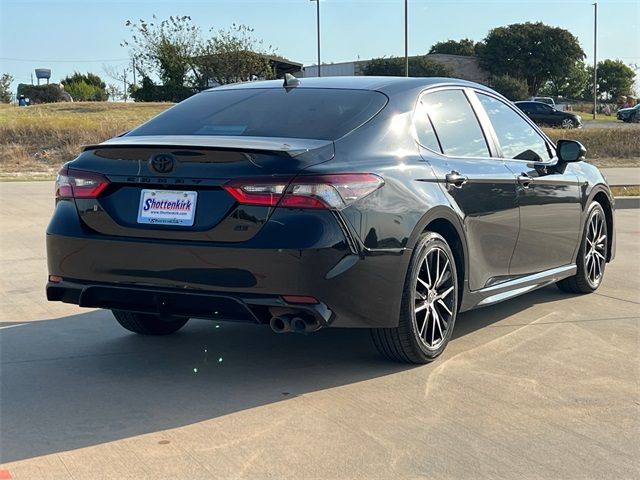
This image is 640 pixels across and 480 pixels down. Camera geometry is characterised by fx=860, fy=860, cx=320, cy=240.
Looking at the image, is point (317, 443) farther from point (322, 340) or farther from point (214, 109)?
point (214, 109)

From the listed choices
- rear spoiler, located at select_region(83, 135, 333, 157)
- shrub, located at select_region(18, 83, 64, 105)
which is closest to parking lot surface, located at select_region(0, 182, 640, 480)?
rear spoiler, located at select_region(83, 135, 333, 157)

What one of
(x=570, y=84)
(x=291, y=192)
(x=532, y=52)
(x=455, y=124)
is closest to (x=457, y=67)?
(x=532, y=52)

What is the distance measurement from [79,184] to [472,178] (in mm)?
2268

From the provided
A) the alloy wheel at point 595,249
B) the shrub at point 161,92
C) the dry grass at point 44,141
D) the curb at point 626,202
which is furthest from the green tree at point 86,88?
the alloy wheel at point 595,249

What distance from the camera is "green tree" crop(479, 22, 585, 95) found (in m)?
81.1

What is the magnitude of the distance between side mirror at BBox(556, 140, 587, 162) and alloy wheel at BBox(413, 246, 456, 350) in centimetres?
193

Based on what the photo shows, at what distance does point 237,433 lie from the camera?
12.2 ft

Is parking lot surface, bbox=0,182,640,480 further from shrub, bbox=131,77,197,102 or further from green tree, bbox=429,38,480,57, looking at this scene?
green tree, bbox=429,38,480,57

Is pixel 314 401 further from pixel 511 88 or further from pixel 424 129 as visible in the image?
pixel 511 88

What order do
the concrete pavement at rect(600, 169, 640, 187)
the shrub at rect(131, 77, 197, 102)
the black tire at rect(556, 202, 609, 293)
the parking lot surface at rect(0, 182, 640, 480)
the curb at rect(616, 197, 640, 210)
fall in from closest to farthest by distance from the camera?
the parking lot surface at rect(0, 182, 640, 480), the black tire at rect(556, 202, 609, 293), the curb at rect(616, 197, 640, 210), the concrete pavement at rect(600, 169, 640, 187), the shrub at rect(131, 77, 197, 102)

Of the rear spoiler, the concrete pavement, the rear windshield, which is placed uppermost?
the rear windshield

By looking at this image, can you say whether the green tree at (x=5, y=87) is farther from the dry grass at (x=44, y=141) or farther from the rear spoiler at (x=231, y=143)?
the rear spoiler at (x=231, y=143)

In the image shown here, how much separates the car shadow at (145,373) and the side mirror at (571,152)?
1.30 m

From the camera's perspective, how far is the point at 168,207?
4.24m
